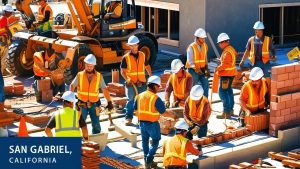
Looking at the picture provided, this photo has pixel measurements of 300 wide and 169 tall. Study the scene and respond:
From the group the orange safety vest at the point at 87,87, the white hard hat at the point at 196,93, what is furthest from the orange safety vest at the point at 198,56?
the white hard hat at the point at 196,93

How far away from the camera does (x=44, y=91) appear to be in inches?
712

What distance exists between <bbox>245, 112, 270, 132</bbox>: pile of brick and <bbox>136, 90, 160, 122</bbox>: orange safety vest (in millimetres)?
2066

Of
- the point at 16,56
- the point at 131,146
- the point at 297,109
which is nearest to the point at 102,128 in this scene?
the point at 131,146

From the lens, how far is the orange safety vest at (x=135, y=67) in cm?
1570

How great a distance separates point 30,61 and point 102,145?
8.11 metres

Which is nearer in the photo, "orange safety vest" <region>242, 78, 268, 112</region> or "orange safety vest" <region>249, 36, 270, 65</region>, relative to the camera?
"orange safety vest" <region>242, 78, 268, 112</region>

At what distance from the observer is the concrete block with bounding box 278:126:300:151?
13.9 metres

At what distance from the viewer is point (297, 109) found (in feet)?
46.8

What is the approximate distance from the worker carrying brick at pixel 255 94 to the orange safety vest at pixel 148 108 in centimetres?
217

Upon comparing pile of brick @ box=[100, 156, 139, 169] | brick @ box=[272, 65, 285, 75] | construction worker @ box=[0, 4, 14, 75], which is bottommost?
pile of brick @ box=[100, 156, 139, 169]

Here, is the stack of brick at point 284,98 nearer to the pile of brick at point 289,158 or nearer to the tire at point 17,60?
the pile of brick at point 289,158

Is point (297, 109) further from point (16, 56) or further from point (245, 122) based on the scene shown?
point (16, 56)

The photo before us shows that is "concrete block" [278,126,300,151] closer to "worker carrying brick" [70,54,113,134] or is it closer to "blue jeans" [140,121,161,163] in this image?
"blue jeans" [140,121,161,163]

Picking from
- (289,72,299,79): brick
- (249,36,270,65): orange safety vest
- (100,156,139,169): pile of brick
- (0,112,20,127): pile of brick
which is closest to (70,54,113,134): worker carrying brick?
(0,112,20,127): pile of brick
